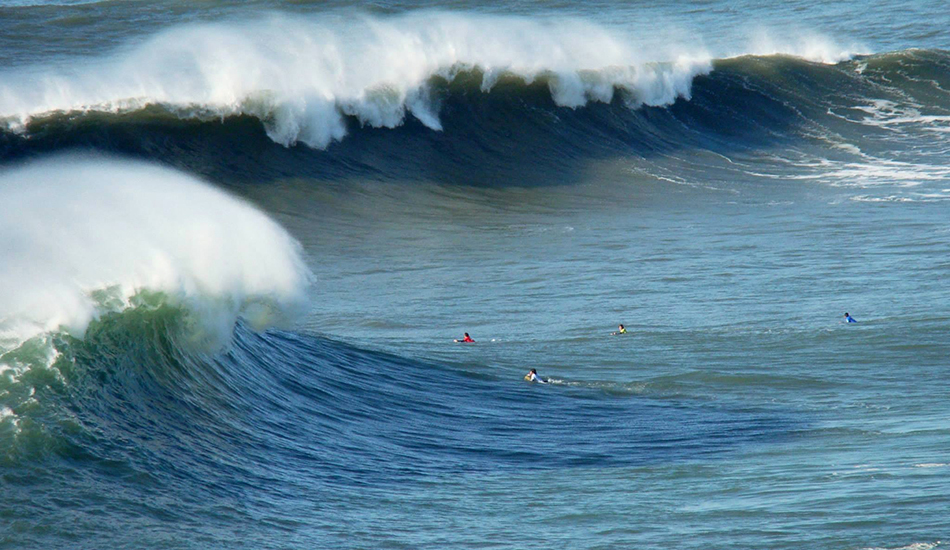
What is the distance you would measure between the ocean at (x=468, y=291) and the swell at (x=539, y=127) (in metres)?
0.10

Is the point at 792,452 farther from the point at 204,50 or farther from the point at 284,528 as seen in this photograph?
the point at 204,50

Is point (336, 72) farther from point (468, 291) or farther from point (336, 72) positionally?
point (468, 291)

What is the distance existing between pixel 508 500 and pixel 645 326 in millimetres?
7112

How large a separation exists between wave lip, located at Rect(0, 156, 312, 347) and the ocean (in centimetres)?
4

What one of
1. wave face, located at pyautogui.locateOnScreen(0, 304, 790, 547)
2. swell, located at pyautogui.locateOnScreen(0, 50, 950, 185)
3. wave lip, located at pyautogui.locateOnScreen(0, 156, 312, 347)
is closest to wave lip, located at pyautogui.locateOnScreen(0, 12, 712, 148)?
swell, located at pyautogui.locateOnScreen(0, 50, 950, 185)

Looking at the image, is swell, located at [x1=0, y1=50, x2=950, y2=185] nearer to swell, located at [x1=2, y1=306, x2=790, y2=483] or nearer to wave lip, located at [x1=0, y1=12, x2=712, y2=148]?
wave lip, located at [x1=0, y1=12, x2=712, y2=148]

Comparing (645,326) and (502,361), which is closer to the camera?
(502,361)

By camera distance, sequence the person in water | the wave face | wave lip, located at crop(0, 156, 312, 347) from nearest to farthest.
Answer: the wave face → wave lip, located at crop(0, 156, 312, 347) → the person in water

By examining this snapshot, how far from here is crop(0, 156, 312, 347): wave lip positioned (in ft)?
28.3

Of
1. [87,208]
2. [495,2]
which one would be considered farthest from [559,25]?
[87,208]

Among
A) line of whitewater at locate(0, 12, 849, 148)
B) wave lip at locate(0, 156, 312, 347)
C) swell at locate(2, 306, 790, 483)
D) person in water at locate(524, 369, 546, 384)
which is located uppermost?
line of whitewater at locate(0, 12, 849, 148)

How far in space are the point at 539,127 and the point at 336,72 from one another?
5002 millimetres

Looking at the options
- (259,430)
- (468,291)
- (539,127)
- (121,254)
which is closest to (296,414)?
(259,430)

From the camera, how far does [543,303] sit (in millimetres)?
16594
